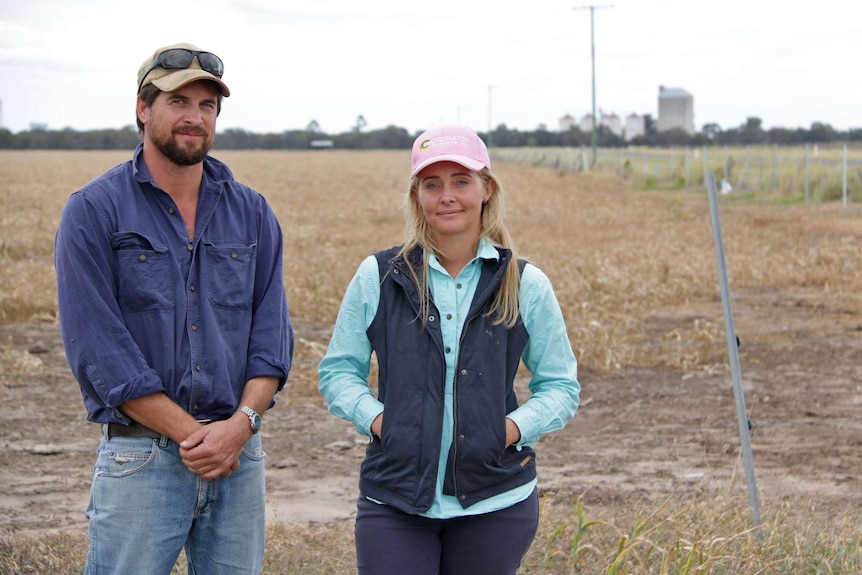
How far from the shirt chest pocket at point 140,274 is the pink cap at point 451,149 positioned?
2.35 feet

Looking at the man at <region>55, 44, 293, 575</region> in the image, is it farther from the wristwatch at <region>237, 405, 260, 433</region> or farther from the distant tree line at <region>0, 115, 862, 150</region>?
the distant tree line at <region>0, 115, 862, 150</region>

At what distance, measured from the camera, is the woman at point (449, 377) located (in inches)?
107

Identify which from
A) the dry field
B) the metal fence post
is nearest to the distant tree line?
the dry field

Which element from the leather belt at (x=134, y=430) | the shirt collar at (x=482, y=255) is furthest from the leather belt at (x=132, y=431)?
the shirt collar at (x=482, y=255)

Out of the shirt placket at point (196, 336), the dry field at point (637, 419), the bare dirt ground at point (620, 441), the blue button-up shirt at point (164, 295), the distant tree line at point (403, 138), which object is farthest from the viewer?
the distant tree line at point (403, 138)

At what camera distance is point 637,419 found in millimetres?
7449

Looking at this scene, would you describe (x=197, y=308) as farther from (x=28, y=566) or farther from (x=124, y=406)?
(x=28, y=566)

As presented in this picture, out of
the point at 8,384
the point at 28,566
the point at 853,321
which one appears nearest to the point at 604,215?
the point at 853,321

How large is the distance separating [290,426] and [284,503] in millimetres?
1541

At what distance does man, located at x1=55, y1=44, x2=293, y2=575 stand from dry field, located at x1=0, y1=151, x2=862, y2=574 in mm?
998

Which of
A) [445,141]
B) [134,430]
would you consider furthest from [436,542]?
[445,141]

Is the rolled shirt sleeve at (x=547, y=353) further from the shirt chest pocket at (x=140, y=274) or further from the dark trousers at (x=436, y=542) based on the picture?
the shirt chest pocket at (x=140, y=274)

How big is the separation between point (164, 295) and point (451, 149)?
86 cm

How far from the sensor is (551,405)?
285 centimetres
